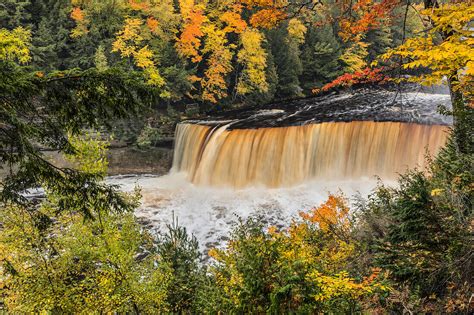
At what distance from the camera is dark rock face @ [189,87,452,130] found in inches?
678

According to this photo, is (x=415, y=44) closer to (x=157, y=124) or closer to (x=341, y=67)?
(x=157, y=124)

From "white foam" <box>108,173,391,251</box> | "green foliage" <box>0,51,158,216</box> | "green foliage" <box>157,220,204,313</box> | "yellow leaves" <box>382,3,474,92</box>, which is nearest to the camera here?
"green foliage" <box>0,51,158,216</box>

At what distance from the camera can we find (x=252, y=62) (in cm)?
2345

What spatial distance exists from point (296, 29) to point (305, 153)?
46.7 feet

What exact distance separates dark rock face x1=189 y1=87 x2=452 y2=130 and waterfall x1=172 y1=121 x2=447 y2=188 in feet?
4.12

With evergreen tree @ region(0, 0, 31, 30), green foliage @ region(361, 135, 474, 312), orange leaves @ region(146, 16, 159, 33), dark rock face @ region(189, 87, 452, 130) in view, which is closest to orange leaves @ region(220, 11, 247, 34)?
orange leaves @ region(146, 16, 159, 33)

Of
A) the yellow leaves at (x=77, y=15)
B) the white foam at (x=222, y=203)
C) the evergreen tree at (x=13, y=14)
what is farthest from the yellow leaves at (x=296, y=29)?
the evergreen tree at (x=13, y=14)

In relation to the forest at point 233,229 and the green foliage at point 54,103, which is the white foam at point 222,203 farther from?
the green foliage at point 54,103

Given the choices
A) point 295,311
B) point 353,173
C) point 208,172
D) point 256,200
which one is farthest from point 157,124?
point 295,311

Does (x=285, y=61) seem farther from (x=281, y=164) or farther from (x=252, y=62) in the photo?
(x=281, y=164)

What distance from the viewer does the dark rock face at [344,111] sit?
17219mm

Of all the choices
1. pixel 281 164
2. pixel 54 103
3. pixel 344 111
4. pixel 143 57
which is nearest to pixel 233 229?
pixel 54 103

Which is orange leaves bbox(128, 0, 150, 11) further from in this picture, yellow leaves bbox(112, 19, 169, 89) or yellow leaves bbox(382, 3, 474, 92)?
yellow leaves bbox(382, 3, 474, 92)

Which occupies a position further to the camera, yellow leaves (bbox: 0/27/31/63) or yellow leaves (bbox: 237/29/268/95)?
yellow leaves (bbox: 237/29/268/95)
